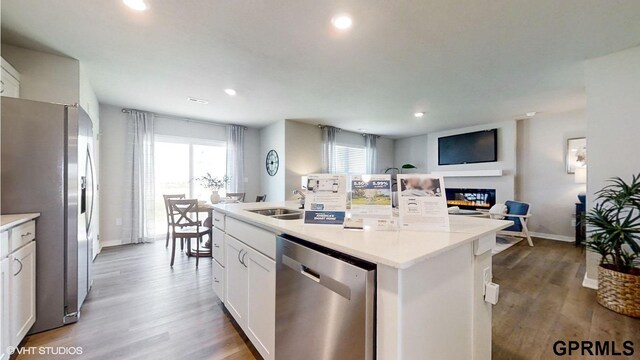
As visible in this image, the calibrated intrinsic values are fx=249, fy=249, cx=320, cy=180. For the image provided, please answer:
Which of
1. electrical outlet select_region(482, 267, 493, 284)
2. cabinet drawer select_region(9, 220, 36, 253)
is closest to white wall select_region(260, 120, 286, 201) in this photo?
cabinet drawer select_region(9, 220, 36, 253)

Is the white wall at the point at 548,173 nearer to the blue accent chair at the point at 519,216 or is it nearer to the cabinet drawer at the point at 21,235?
the blue accent chair at the point at 519,216

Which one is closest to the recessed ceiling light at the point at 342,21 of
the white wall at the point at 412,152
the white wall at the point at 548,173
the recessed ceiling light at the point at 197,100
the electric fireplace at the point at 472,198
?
the recessed ceiling light at the point at 197,100

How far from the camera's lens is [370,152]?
23.0 feet

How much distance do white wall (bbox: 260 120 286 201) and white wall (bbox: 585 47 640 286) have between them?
440 cm

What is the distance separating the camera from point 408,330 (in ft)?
2.87

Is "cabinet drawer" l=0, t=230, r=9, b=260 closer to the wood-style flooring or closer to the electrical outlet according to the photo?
the wood-style flooring

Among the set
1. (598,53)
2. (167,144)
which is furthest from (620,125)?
(167,144)

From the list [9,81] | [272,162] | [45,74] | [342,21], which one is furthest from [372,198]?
[272,162]

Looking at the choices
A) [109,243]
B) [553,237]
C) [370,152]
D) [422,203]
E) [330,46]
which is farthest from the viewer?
[370,152]

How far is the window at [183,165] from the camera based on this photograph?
484 cm

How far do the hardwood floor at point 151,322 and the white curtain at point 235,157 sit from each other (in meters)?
2.66

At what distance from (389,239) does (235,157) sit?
509 centimetres

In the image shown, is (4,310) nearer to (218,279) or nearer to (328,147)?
(218,279)

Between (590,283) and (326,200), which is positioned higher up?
(326,200)
